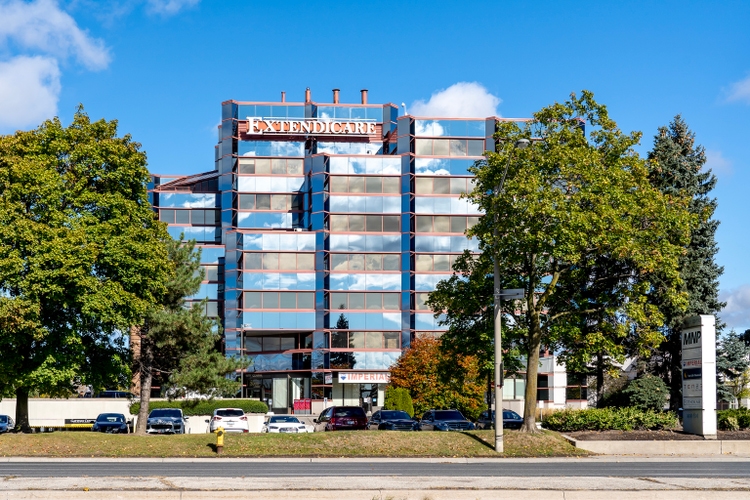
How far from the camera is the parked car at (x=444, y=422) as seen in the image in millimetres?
47088

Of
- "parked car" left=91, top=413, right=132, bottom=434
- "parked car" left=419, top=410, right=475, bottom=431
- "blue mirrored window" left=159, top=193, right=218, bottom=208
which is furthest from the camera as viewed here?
"blue mirrored window" left=159, top=193, right=218, bottom=208

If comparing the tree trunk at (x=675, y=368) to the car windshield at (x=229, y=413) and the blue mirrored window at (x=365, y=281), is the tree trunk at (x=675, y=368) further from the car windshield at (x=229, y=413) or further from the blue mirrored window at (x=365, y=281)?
the blue mirrored window at (x=365, y=281)

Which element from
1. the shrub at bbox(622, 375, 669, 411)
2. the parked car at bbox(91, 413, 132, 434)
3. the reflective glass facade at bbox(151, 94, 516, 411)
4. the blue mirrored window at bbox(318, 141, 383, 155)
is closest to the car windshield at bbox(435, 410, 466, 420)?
the shrub at bbox(622, 375, 669, 411)

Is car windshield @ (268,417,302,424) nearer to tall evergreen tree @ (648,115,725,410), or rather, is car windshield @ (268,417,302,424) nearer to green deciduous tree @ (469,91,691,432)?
green deciduous tree @ (469,91,691,432)

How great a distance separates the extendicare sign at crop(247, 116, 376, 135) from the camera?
337ft

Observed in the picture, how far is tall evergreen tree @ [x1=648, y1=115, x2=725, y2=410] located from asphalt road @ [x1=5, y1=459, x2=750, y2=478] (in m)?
16.6

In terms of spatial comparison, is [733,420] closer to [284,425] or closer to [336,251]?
[284,425]

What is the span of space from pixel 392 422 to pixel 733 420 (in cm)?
1725

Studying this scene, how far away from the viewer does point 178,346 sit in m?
44.5

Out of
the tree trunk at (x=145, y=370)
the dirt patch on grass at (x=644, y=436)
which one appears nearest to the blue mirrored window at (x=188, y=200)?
the tree trunk at (x=145, y=370)

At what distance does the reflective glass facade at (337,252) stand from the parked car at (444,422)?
4654cm

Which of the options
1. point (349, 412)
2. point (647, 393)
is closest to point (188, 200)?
point (349, 412)
